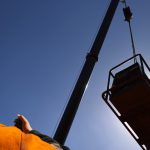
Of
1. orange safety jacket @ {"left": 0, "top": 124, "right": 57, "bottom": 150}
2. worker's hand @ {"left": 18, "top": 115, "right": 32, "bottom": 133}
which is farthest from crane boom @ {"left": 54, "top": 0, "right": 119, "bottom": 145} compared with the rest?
orange safety jacket @ {"left": 0, "top": 124, "right": 57, "bottom": 150}

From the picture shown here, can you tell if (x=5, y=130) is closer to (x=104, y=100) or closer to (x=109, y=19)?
(x=104, y=100)

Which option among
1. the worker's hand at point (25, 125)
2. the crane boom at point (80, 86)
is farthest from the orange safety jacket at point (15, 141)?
the crane boom at point (80, 86)

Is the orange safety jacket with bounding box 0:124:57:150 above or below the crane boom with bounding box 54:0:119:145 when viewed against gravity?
below

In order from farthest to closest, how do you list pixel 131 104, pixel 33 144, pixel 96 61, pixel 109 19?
pixel 109 19, pixel 96 61, pixel 131 104, pixel 33 144

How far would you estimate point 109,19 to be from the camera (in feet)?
38.2

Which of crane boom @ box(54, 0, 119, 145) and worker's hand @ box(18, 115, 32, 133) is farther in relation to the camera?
crane boom @ box(54, 0, 119, 145)

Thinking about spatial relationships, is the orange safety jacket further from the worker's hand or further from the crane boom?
the crane boom

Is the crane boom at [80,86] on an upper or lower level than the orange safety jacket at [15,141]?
upper

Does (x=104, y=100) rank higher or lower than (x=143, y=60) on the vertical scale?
lower

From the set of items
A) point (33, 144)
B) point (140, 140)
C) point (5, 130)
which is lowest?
point (140, 140)

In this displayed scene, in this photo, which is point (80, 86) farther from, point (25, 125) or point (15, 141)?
point (15, 141)

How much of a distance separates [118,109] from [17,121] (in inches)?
254

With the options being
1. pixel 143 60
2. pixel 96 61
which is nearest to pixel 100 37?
pixel 96 61

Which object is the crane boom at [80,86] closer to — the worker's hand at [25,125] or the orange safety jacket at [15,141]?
the worker's hand at [25,125]
